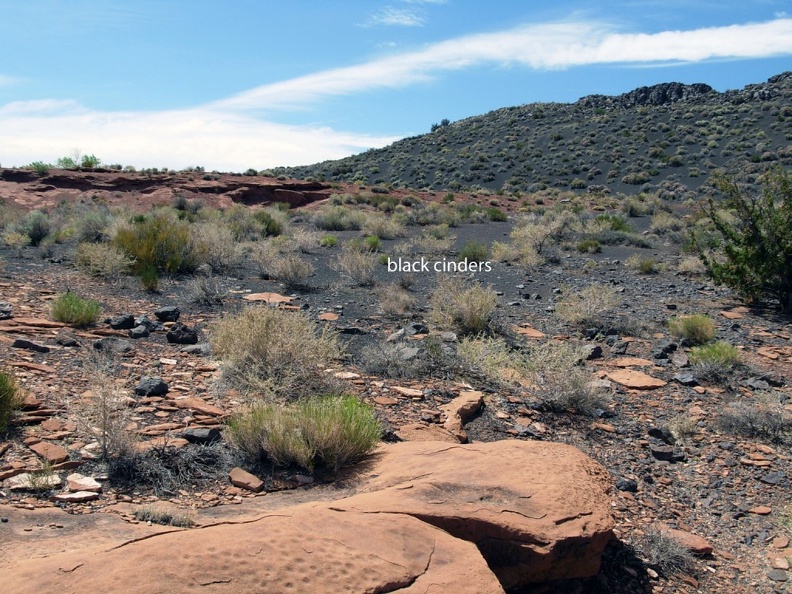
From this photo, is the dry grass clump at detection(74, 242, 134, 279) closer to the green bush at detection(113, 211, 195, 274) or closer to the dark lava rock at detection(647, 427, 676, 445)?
the green bush at detection(113, 211, 195, 274)

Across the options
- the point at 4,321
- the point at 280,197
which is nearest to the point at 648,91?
the point at 280,197

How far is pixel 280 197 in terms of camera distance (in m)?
34.0

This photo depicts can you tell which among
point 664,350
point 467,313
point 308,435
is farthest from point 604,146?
point 308,435

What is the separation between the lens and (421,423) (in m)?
5.29

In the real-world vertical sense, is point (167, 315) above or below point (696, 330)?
above

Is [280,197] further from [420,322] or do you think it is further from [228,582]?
[228,582]

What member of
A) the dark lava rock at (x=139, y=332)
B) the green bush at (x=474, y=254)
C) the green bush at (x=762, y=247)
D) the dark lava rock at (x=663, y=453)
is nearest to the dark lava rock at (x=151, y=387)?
the dark lava rock at (x=139, y=332)

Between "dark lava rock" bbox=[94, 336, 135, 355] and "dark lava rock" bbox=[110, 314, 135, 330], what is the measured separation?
2.11ft

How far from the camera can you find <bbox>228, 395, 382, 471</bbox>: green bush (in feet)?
13.2

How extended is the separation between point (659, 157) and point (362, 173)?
23905mm

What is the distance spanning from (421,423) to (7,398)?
10.0 feet

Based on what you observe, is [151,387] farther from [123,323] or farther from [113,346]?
[123,323]

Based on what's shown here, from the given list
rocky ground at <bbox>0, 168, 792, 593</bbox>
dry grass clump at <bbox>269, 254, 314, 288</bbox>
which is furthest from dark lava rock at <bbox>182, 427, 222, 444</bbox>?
dry grass clump at <bbox>269, 254, 314, 288</bbox>

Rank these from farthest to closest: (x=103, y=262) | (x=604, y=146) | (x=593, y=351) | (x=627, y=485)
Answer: (x=604, y=146), (x=103, y=262), (x=593, y=351), (x=627, y=485)
